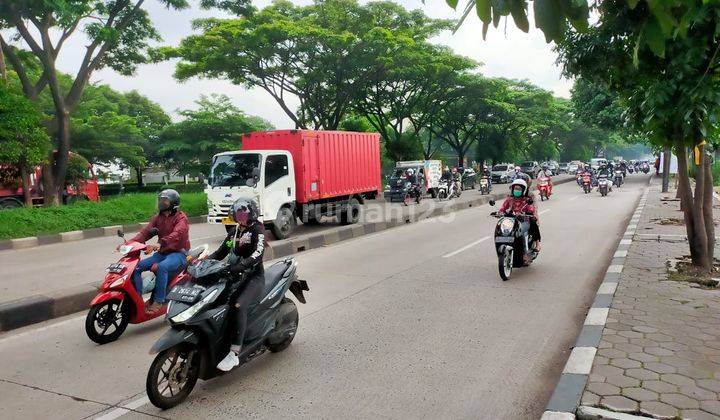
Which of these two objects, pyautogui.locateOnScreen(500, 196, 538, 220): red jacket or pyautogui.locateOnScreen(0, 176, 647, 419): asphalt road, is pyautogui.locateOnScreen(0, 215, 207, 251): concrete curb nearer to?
pyautogui.locateOnScreen(0, 176, 647, 419): asphalt road

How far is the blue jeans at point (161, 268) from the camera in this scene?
5262mm

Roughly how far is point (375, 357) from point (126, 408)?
196 centimetres

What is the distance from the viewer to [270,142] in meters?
13.0

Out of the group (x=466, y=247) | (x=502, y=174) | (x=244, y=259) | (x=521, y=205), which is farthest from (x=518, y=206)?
(x=502, y=174)

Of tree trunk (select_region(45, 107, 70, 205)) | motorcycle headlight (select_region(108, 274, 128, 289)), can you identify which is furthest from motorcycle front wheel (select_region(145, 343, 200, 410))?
tree trunk (select_region(45, 107, 70, 205))

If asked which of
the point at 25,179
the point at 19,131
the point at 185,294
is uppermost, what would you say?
the point at 19,131

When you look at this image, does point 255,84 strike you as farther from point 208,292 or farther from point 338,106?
point 208,292

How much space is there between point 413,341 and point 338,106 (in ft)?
71.8

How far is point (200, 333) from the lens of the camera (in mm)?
3799

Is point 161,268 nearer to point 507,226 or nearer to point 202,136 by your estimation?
point 507,226

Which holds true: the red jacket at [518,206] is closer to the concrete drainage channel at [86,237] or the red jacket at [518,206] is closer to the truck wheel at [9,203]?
the concrete drainage channel at [86,237]

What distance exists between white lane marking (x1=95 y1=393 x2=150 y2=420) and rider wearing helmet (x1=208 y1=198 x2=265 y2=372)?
0.56 m

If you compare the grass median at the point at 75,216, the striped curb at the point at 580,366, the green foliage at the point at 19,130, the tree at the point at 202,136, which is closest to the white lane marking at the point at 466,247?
the striped curb at the point at 580,366

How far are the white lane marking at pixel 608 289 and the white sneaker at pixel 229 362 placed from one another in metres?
4.24
